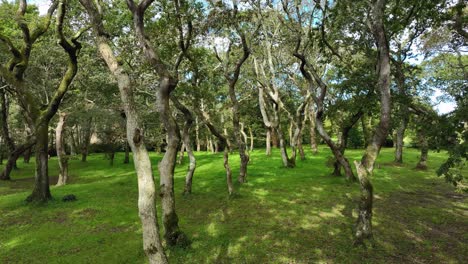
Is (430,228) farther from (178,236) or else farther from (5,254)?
(5,254)

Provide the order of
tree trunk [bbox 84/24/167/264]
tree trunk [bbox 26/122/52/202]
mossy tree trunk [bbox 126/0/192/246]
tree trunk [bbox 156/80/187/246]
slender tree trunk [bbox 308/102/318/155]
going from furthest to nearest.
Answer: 1. slender tree trunk [bbox 308/102/318/155]
2. tree trunk [bbox 26/122/52/202]
3. tree trunk [bbox 156/80/187/246]
4. mossy tree trunk [bbox 126/0/192/246]
5. tree trunk [bbox 84/24/167/264]

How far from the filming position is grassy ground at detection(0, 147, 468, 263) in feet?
31.7

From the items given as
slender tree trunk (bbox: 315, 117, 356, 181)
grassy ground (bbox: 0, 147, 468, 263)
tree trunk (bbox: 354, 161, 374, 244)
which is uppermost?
slender tree trunk (bbox: 315, 117, 356, 181)

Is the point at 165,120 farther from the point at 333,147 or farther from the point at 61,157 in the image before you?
the point at 61,157

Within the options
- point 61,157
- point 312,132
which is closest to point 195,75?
point 61,157

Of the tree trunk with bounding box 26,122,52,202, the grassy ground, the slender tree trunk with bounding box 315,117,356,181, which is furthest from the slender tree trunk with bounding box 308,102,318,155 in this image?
the tree trunk with bounding box 26,122,52,202

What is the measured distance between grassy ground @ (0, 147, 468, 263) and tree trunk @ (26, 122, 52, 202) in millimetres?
657

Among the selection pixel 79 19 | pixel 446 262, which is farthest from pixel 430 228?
pixel 79 19

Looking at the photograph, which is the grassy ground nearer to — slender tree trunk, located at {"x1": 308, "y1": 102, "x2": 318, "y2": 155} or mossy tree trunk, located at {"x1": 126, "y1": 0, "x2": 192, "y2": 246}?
mossy tree trunk, located at {"x1": 126, "y1": 0, "x2": 192, "y2": 246}

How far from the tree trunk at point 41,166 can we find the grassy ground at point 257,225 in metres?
0.66

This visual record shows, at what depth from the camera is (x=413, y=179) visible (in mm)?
22469

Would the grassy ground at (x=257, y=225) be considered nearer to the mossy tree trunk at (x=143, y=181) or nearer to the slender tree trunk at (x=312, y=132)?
the mossy tree trunk at (x=143, y=181)

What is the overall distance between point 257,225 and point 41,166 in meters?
11.8

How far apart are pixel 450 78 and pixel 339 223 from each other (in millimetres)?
35520
